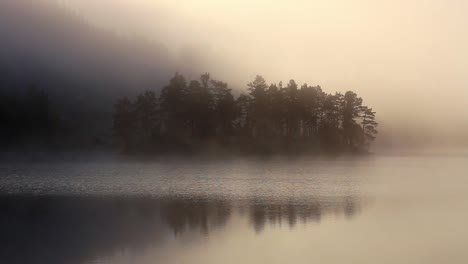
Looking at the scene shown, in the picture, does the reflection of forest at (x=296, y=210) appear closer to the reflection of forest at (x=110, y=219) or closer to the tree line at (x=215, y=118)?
the reflection of forest at (x=110, y=219)

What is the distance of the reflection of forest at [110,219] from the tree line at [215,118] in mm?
55954

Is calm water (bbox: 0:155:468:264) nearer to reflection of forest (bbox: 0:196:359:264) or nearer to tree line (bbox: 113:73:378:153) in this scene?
reflection of forest (bbox: 0:196:359:264)

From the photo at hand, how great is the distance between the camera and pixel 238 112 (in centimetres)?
8825

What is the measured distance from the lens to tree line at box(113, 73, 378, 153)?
86438 millimetres

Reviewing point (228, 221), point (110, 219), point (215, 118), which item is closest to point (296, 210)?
point (228, 221)

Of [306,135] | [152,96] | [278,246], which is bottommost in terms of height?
[278,246]

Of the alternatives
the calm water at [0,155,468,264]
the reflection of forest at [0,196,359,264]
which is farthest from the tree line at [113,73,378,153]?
the reflection of forest at [0,196,359,264]

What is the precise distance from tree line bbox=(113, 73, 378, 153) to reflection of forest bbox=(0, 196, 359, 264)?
2203 inches

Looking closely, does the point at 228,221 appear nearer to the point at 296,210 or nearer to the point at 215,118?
the point at 296,210

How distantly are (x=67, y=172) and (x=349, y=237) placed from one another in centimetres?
3327

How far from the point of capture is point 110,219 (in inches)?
938

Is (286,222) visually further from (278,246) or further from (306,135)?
(306,135)

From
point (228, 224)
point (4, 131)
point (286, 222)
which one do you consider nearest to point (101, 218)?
point (228, 224)

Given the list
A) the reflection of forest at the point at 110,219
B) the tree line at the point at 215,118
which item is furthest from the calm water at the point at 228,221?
the tree line at the point at 215,118
